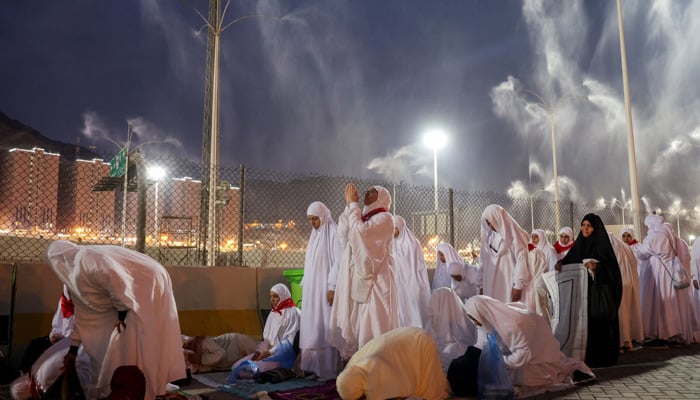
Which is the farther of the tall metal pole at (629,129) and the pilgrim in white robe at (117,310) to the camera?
the tall metal pole at (629,129)

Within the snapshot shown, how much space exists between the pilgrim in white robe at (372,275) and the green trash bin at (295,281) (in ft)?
6.70

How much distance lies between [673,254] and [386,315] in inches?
238

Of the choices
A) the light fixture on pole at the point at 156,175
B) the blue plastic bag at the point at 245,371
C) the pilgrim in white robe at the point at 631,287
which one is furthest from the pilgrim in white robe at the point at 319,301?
the pilgrim in white robe at the point at 631,287

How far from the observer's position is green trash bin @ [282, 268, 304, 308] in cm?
757

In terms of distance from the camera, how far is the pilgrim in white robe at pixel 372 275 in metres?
5.55

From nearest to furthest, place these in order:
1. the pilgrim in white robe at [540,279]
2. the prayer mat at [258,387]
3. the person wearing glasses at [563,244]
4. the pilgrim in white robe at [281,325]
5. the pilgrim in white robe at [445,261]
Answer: the prayer mat at [258,387] → the pilgrim in white robe at [281,325] → the pilgrim in white robe at [540,279] → the pilgrim in white robe at [445,261] → the person wearing glasses at [563,244]

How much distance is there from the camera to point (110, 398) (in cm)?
404

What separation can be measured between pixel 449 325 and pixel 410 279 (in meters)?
0.82

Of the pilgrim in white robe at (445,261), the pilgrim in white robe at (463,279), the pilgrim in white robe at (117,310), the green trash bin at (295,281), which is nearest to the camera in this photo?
the pilgrim in white robe at (117,310)

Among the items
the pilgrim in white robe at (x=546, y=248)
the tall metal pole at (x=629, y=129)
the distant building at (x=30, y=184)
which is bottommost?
the pilgrim in white robe at (x=546, y=248)

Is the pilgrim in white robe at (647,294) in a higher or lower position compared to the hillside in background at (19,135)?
lower

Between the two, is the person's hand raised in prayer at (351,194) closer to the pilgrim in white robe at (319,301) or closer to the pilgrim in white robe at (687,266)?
the pilgrim in white robe at (319,301)

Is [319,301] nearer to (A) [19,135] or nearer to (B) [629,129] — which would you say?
(B) [629,129]

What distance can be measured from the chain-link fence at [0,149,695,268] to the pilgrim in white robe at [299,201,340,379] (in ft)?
6.25
